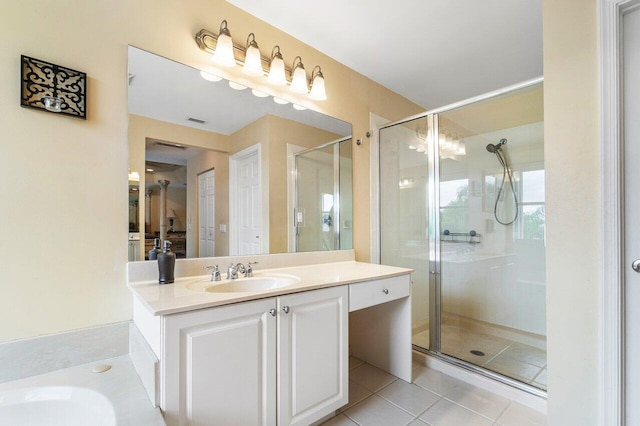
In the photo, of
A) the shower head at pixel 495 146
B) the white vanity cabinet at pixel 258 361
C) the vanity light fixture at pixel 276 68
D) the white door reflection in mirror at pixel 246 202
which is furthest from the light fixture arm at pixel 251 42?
the shower head at pixel 495 146

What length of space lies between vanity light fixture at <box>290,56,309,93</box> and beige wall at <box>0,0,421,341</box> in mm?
700

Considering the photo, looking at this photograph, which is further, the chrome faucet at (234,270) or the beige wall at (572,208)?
the chrome faucet at (234,270)

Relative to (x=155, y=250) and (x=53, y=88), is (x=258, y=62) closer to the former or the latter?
(x=53, y=88)

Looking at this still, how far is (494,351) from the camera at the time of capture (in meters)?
2.29

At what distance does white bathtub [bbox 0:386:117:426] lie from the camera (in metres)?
0.98

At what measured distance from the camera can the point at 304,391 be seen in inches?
54.0

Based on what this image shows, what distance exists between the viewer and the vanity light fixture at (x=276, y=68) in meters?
1.84

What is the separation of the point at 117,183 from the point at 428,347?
2426mm

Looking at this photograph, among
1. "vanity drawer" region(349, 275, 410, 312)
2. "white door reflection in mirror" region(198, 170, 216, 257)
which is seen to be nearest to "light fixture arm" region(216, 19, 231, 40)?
"white door reflection in mirror" region(198, 170, 216, 257)

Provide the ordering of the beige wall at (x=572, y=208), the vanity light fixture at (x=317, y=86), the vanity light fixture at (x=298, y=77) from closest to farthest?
the beige wall at (x=572, y=208) → the vanity light fixture at (x=298, y=77) → the vanity light fixture at (x=317, y=86)

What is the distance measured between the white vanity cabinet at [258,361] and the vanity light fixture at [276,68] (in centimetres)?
139

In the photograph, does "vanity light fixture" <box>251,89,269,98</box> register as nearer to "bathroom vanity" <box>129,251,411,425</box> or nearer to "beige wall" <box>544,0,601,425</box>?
"bathroom vanity" <box>129,251,411,425</box>

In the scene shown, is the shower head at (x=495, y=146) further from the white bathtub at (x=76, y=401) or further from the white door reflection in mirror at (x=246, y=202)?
the white bathtub at (x=76, y=401)

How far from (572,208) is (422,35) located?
4.94 feet
